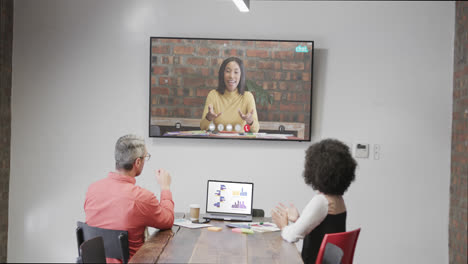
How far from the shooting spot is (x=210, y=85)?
409 cm

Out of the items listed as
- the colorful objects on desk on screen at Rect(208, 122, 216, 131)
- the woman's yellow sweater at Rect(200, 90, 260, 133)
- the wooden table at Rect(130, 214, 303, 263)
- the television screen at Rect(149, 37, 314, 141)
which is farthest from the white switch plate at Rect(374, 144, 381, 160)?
the wooden table at Rect(130, 214, 303, 263)

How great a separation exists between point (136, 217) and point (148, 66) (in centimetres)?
202

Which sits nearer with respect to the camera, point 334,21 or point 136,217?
point 136,217

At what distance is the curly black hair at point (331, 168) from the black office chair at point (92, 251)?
3.55ft

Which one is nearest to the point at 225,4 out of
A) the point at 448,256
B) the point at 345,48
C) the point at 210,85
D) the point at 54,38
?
the point at 210,85

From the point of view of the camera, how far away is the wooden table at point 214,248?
83.5 inches

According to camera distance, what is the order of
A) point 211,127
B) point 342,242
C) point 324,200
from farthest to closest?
point 211,127
point 324,200
point 342,242

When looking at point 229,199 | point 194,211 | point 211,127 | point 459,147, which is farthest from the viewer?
point 211,127

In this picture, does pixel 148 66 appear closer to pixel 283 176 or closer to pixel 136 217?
pixel 283 176

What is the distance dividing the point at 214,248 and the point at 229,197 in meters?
0.91

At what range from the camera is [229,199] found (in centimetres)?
322

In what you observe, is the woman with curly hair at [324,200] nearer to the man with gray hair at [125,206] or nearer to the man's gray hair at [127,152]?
the man with gray hair at [125,206]

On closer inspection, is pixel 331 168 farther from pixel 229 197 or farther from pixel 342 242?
pixel 229 197

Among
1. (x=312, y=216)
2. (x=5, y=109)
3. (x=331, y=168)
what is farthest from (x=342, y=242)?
(x=5, y=109)
